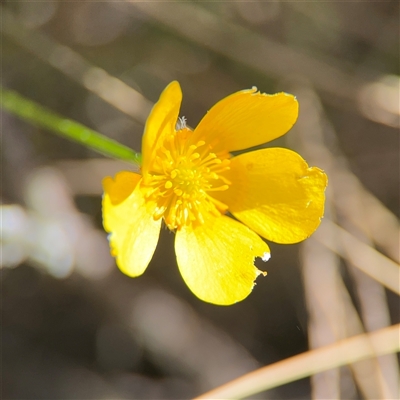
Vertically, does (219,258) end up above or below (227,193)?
below

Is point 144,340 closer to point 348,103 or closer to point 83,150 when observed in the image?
point 83,150

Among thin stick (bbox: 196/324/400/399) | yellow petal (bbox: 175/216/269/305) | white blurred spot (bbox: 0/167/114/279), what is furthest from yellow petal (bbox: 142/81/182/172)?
thin stick (bbox: 196/324/400/399)

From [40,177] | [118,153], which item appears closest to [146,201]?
[118,153]

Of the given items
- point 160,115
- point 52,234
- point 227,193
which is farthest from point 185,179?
point 52,234

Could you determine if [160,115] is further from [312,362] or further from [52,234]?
[312,362]

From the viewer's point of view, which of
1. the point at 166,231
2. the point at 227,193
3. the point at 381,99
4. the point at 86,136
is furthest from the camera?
the point at 381,99

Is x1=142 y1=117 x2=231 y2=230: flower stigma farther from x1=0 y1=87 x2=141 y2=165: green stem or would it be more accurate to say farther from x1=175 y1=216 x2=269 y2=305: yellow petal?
x1=0 y1=87 x2=141 y2=165: green stem

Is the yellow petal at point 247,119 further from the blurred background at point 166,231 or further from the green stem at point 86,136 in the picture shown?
the blurred background at point 166,231
